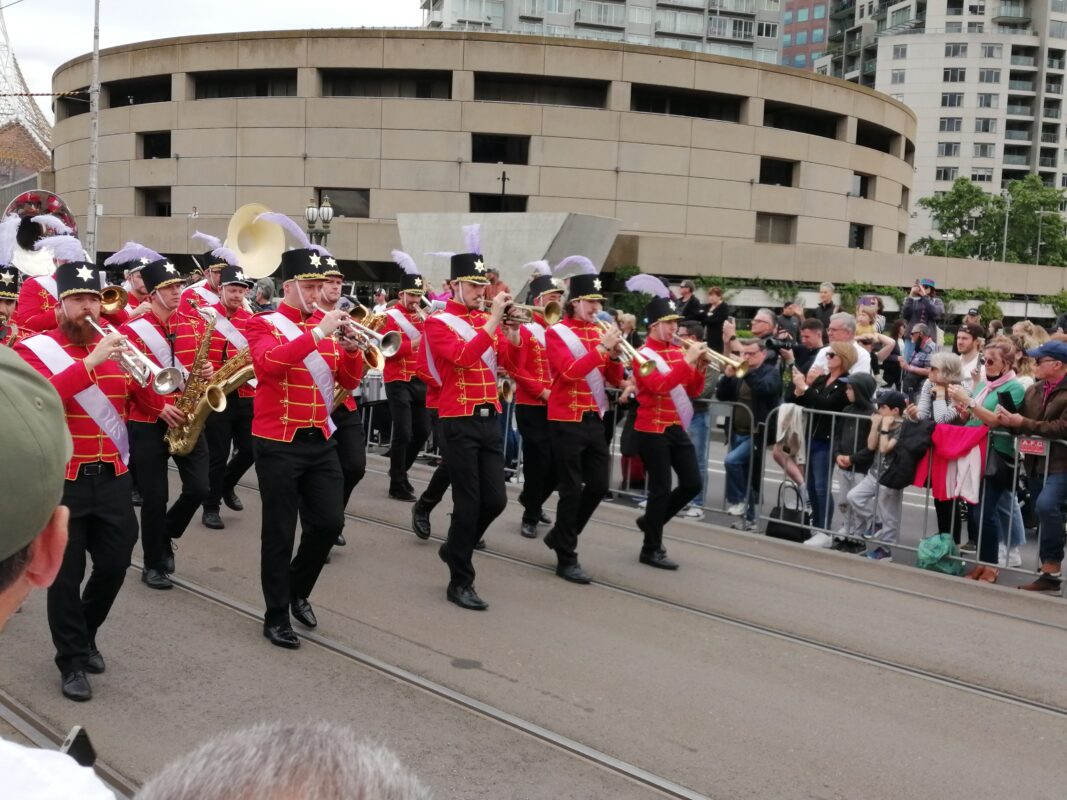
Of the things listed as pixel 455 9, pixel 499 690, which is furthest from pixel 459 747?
pixel 455 9

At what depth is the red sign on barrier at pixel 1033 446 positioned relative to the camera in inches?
357

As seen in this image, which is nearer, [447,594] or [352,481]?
[447,594]

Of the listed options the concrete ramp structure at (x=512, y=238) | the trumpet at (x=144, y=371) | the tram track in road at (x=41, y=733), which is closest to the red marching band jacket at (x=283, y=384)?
the trumpet at (x=144, y=371)

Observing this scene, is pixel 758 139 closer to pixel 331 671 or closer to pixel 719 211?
pixel 719 211

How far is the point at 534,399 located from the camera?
9.79 metres

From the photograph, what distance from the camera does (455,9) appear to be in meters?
92.2

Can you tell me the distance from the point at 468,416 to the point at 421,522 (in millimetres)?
2066

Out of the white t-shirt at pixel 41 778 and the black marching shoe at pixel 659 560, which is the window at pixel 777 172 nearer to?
the black marching shoe at pixel 659 560

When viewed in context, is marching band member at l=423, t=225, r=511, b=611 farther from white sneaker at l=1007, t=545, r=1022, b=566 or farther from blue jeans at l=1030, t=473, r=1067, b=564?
white sneaker at l=1007, t=545, r=1022, b=566

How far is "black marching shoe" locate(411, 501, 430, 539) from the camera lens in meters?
9.66

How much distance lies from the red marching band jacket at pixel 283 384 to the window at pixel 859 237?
5375cm

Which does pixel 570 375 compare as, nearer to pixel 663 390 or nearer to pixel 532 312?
pixel 532 312

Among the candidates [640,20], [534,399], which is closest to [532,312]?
[534,399]

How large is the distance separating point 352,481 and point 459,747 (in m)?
3.88
